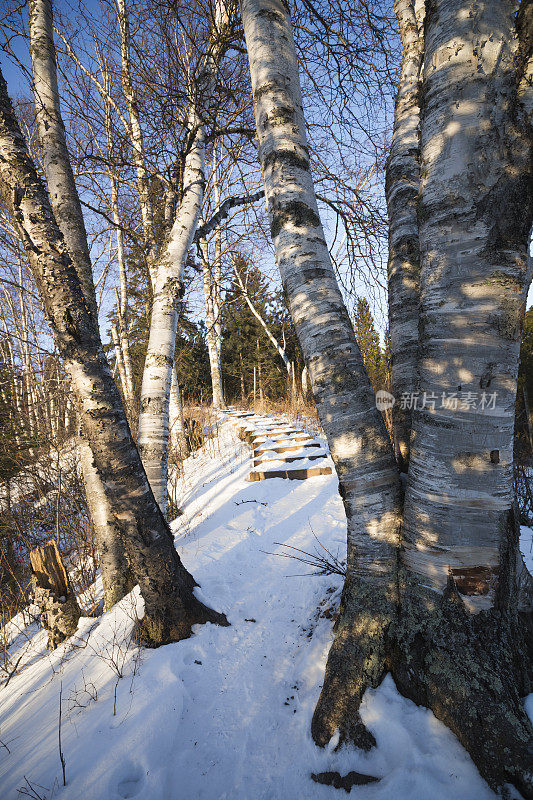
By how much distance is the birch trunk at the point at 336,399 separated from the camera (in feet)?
3.98

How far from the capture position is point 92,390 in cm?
163

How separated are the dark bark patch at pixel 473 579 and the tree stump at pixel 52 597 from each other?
2.34 meters

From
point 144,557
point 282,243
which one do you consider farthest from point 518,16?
point 144,557

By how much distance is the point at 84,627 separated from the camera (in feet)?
6.55

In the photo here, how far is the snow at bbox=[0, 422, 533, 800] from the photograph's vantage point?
1052 mm

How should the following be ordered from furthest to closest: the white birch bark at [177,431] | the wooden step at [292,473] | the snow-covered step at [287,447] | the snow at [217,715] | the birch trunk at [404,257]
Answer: the white birch bark at [177,431]
the snow-covered step at [287,447]
the wooden step at [292,473]
the birch trunk at [404,257]
the snow at [217,715]

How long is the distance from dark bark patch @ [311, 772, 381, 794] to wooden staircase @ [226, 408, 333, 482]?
2885mm

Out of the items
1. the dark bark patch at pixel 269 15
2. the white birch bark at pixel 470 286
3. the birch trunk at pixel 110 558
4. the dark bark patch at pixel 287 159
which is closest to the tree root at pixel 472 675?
the white birch bark at pixel 470 286

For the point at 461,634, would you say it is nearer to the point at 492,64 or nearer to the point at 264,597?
the point at 264,597

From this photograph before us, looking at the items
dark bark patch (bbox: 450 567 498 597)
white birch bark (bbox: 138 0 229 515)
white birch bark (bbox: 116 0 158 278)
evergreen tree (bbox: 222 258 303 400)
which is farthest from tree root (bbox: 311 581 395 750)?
evergreen tree (bbox: 222 258 303 400)

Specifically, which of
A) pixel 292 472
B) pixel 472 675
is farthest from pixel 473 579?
pixel 292 472

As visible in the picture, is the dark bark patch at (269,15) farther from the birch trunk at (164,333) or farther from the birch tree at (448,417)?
the birch trunk at (164,333)

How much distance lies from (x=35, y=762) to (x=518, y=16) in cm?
311

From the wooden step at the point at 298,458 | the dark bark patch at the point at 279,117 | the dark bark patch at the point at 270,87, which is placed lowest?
the wooden step at the point at 298,458
